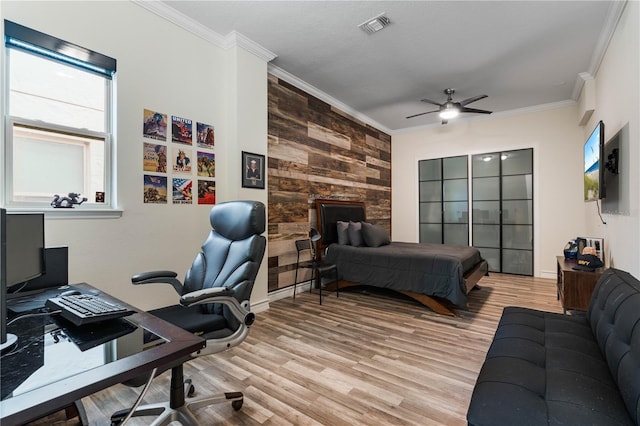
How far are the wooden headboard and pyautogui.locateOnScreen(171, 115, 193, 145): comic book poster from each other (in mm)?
2083

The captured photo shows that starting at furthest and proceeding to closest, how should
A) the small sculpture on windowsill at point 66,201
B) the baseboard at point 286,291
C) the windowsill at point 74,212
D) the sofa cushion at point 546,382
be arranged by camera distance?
the baseboard at point 286,291
the small sculpture on windowsill at point 66,201
the windowsill at point 74,212
the sofa cushion at point 546,382

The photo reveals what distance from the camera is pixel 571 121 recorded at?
4832mm

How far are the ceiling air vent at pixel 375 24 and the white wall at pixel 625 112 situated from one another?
1892 mm

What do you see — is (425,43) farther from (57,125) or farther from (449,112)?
(57,125)

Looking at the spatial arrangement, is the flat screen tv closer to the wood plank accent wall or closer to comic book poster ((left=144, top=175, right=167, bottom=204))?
the wood plank accent wall

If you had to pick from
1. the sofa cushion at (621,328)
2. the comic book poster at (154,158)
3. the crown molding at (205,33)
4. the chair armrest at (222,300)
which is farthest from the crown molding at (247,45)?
the sofa cushion at (621,328)

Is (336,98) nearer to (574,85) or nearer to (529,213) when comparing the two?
(574,85)

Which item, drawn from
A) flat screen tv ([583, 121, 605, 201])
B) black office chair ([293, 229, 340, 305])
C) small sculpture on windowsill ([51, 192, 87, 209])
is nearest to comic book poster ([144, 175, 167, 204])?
small sculpture on windowsill ([51, 192, 87, 209])

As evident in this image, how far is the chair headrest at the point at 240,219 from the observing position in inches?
73.9

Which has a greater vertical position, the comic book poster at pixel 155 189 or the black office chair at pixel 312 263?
the comic book poster at pixel 155 189

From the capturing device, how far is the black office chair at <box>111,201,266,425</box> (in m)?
1.47

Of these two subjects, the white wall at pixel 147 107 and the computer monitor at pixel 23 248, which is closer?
the computer monitor at pixel 23 248

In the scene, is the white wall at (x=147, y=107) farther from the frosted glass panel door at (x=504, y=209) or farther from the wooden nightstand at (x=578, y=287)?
the frosted glass panel door at (x=504, y=209)

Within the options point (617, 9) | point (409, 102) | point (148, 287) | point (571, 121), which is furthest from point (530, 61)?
point (148, 287)
